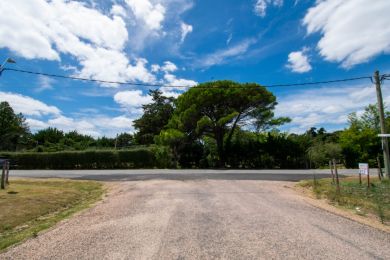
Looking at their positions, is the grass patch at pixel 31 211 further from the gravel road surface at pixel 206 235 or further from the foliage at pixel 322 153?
the foliage at pixel 322 153

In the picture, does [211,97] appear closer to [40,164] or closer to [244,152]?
[244,152]

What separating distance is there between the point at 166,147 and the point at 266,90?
11489 mm

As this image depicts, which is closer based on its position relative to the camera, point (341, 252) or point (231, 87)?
point (341, 252)

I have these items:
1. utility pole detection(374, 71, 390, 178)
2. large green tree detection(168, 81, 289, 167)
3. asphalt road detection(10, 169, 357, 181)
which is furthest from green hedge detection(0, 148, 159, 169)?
utility pole detection(374, 71, 390, 178)

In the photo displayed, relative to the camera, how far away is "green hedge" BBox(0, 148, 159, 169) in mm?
30016

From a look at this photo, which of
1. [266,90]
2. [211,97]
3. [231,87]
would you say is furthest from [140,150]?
[266,90]

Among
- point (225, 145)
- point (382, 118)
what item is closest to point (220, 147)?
point (225, 145)

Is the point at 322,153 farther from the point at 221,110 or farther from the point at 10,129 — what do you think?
the point at 10,129

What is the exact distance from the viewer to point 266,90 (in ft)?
96.7

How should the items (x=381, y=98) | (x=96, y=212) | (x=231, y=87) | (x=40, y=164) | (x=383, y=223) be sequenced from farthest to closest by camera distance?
(x=40, y=164)
(x=231, y=87)
(x=381, y=98)
(x=96, y=212)
(x=383, y=223)

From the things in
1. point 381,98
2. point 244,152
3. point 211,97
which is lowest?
point 244,152

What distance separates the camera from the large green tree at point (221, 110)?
28766 millimetres

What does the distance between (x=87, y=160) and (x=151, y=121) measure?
81.7ft

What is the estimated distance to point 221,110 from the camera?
30062 mm
